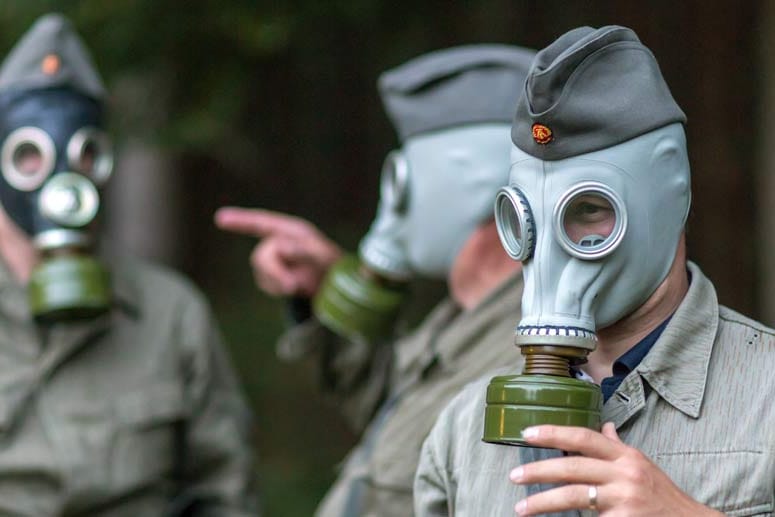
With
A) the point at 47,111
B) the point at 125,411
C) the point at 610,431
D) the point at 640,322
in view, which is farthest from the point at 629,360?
the point at 47,111

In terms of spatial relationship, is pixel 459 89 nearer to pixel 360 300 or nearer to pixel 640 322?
pixel 360 300

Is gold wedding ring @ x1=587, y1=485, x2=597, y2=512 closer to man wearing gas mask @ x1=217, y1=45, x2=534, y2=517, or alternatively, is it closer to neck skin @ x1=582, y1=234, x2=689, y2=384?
neck skin @ x1=582, y1=234, x2=689, y2=384

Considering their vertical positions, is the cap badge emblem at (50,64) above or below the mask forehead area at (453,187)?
above

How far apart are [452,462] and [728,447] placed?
509mm

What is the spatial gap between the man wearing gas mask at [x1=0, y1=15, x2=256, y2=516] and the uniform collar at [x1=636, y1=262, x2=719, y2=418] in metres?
1.82

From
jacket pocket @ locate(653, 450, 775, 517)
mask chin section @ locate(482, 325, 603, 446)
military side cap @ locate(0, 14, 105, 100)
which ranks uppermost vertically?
military side cap @ locate(0, 14, 105, 100)

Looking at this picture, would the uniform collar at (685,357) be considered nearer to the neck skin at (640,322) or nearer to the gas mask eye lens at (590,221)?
the neck skin at (640,322)

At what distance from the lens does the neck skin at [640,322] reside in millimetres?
2188

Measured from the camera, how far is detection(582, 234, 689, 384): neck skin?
7.18ft

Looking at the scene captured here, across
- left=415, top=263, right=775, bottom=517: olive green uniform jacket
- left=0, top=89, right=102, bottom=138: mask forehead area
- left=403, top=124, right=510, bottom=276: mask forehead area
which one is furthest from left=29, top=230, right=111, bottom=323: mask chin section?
left=415, top=263, right=775, bottom=517: olive green uniform jacket

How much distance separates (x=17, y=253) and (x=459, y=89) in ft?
4.44

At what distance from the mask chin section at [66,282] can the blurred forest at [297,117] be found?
48cm

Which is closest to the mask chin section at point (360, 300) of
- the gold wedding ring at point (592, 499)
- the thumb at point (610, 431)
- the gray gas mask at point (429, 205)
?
the gray gas mask at point (429, 205)

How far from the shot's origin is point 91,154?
12.2ft
